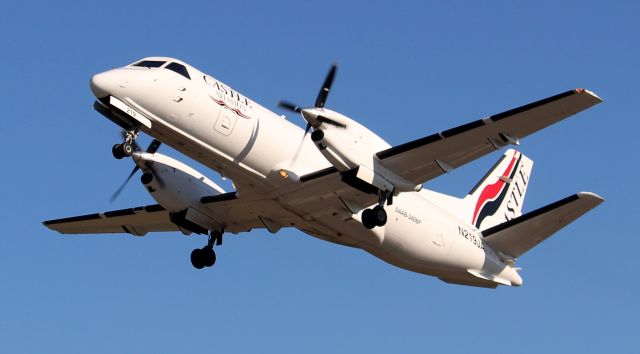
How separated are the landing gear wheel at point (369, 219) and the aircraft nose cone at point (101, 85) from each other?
20.6ft

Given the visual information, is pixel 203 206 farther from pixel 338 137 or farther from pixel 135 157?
pixel 338 137

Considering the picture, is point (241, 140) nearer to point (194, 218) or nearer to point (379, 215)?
point (379, 215)

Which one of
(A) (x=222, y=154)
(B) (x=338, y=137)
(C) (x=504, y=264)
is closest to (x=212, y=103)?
(A) (x=222, y=154)

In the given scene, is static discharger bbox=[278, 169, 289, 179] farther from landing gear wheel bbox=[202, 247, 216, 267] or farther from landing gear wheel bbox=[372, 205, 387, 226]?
landing gear wheel bbox=[202, 247, 216, 267]

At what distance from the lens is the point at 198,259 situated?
2683cm

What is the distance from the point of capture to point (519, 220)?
87.1 feet

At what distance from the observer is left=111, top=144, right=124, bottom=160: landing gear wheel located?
22391 mm

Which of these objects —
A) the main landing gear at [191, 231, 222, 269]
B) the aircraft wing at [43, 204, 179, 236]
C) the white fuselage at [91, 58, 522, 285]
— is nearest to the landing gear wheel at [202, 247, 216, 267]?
the main landing gear at [191, 231, 222, 269]

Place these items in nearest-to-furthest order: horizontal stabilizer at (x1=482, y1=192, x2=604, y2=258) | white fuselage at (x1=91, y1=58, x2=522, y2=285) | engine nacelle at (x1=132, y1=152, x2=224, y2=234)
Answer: white fuselage at (x1=91, y1=58, x2=522, y2=285) < horizontal stabilizer at (x1=482, y1=192, x2=604, y2=258) < engine nacelle at (x1=132, y1=152, x2=224, y2=234)

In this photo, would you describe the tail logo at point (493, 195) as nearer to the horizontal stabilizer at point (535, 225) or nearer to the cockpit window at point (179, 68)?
the horizontal stabilizer at point (535, 225)

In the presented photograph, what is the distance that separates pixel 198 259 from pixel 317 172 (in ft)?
17.2

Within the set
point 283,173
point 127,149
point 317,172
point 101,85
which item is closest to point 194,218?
point 283,173

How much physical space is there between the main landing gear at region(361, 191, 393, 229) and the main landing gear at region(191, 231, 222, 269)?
490 cm

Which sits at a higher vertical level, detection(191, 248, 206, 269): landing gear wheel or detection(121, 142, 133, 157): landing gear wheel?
detection(121, 142, 133, 157): landing gear wheel
